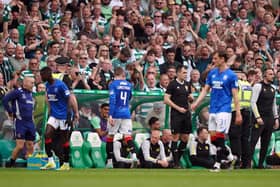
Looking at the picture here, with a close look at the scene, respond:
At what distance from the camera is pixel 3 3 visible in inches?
942

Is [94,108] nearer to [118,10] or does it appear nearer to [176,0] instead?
[118,10]

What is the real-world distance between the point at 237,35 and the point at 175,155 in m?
6.43

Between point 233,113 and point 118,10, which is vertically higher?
Answer: point 118,10

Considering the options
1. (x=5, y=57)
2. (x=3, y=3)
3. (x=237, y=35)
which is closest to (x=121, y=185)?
(x=5, y=57)

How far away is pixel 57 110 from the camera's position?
62.5 ft

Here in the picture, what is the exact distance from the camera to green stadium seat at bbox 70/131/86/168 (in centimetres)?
2106

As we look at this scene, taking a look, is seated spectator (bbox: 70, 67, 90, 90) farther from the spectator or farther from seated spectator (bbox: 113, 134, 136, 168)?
seated spectator (bbox: 113, 134, 136, 168)

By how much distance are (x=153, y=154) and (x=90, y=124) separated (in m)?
1.52

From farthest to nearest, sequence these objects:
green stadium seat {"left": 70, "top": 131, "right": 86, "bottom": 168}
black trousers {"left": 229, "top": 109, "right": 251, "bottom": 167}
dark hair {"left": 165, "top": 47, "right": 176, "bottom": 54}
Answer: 1. dark hair {"left": 165, "top": 47, "right": 176, "bottom": 54}
2. green stadium seat {"left": 70, "top": 131, "right": 86, "bottom": 168}
3. black trousers {"left": 229, "top": 109, "right": 251, "bottom": 167}

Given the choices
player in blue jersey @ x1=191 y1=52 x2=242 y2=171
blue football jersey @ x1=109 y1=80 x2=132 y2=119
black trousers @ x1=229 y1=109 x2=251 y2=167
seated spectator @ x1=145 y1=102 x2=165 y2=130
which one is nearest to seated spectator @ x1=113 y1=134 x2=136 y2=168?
blue football jersey @ x1=109 y1=80 x2=132 y2=119

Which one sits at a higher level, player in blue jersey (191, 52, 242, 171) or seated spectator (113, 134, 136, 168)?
player in blue jersey (191, 52, 242, 171)

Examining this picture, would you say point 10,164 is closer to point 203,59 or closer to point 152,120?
point 152,120

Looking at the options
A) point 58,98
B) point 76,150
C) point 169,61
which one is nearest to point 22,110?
point 58,98

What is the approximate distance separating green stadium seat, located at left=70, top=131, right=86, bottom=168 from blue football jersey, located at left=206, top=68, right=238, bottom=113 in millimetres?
3773
